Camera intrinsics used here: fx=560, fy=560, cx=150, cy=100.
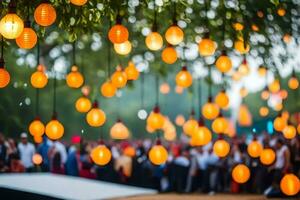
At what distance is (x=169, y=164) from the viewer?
14.8 m

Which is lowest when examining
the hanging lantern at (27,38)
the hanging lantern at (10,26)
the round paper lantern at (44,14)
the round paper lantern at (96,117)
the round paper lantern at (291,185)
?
the round paper lantern at (291,185)

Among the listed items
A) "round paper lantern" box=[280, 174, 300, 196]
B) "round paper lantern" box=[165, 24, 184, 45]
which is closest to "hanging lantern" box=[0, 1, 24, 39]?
"round paper lantern" box=[165, 24, 184, 45]

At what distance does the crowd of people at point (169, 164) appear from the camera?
12586 millimetres

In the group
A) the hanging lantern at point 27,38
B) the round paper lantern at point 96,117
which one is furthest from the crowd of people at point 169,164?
the hanging lantern at point 27,38

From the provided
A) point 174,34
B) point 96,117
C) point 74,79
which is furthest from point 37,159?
point 174,34

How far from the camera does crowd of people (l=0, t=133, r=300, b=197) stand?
1259cm

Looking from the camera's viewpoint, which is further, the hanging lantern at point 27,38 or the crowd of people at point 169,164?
the crowd of people at point 169,164

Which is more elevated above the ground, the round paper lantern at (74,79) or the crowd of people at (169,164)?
the round paper lantern at (74,79)

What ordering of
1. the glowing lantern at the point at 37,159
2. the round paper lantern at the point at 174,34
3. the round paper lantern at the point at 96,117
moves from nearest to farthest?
1. the round paper lantern at the point at 174,34
2. the round paper lantern at the point at 96,117
3. the glowing lantern at the point at 37,159

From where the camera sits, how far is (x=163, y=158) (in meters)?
7.76

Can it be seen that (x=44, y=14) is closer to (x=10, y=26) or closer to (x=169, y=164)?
Answer: (x=10, y=26)

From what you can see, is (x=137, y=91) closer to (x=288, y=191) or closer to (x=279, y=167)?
(x=279, y=167)

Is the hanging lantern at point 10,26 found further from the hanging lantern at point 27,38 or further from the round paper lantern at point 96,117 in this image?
the round paper lantern at point 96,117

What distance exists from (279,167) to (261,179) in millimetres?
1396
